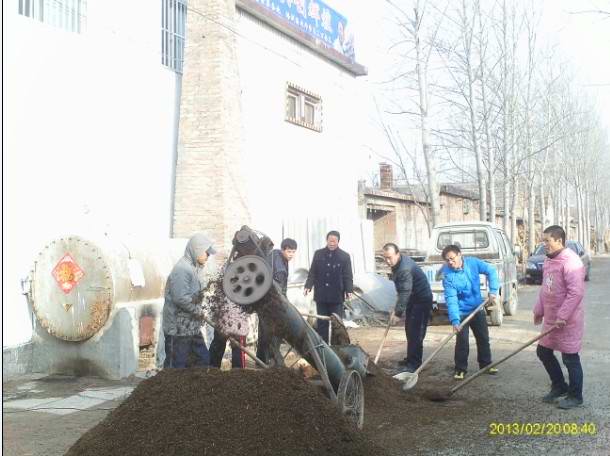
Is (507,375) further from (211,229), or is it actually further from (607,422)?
(211,229)

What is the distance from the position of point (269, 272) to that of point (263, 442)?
115 cm

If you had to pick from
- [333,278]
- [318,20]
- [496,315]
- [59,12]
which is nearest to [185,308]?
[333,278]

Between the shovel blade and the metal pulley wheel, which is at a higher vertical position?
the metal pulley wheel

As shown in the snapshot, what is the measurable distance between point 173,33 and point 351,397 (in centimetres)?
839

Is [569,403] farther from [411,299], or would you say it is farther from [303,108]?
[303,108]

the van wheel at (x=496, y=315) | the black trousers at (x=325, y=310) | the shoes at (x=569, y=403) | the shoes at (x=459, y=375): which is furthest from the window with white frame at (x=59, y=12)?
the van wheel at (x=496, y=315)

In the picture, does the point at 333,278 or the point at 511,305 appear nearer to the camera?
the point at 333,278

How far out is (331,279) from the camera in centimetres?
912

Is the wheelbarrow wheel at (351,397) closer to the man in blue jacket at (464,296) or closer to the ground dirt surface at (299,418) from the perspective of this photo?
the ground dirt surface at (299,418)

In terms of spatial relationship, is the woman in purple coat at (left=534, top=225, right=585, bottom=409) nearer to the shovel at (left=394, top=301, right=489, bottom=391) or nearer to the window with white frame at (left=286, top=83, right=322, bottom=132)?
the shovel at (left=394, top=301, right=489, bottom=391)

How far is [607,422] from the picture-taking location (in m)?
5.57

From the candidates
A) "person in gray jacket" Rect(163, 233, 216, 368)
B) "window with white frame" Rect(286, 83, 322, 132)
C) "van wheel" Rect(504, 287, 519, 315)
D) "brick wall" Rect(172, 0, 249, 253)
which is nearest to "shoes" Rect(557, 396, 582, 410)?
"person in gray jacket" Rect(163, 233, 216, 368)

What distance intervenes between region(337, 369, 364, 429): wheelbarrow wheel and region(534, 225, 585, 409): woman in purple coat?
212cm
